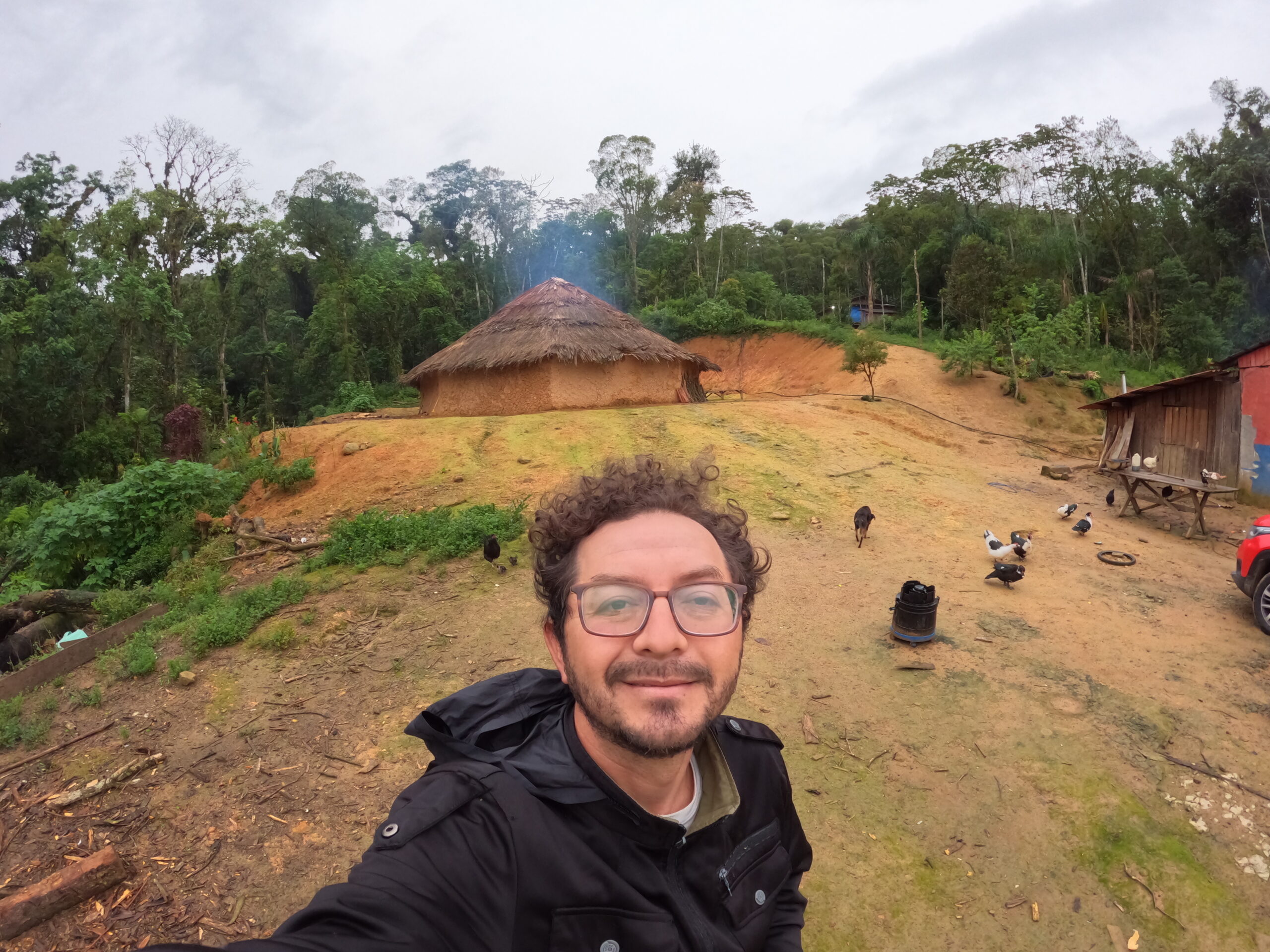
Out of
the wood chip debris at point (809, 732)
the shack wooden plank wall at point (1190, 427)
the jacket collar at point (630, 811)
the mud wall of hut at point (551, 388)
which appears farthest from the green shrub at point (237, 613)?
the shack wooden plank wall at point (1190, 427)

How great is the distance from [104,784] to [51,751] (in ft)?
2.75

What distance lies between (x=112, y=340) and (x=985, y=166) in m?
35.4

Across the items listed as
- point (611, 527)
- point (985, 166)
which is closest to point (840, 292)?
point (985, 166)

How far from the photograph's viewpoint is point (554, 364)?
1448cm

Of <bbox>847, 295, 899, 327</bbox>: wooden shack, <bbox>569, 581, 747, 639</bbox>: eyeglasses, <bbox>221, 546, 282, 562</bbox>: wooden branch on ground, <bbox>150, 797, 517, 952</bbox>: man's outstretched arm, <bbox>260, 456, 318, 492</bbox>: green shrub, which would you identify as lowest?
<bbox>221, 546, 282, 562</bbox>: wooden branch on ground

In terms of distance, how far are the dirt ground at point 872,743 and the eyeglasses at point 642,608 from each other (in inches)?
98.1

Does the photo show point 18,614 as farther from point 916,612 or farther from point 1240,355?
point 1240,355

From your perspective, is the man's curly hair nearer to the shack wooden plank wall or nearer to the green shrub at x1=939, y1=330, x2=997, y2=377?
the shack wooden plank wall

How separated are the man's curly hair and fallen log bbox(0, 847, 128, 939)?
123 inches

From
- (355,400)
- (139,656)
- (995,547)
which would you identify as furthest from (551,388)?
(139,656)

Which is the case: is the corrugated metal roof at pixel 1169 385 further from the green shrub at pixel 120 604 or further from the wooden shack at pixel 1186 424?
the green shrub at pixel 120 604

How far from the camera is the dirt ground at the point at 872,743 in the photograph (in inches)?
123

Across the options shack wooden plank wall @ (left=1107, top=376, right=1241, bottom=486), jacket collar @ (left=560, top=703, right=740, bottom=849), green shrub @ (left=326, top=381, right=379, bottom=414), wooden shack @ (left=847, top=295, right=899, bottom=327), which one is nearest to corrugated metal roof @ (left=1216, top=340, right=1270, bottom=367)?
shack wooden plank wall @ (left=1107, top=376, right=1241, bottom=486)

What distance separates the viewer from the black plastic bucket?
5.50 meters
